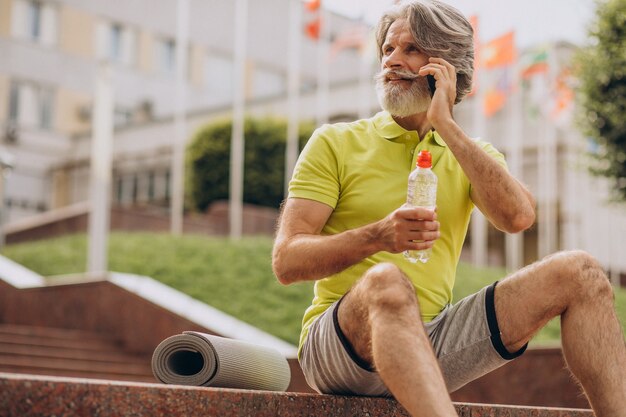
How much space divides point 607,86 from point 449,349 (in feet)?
36.8

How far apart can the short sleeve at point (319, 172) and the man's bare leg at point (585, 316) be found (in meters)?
0.77

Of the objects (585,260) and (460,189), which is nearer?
(585,260)

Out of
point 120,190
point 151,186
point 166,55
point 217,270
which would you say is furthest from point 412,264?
point 166,55

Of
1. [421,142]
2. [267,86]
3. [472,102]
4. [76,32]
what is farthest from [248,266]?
[267,86]

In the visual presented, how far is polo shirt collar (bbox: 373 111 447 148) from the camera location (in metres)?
3.82

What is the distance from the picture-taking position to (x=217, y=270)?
12594 mm

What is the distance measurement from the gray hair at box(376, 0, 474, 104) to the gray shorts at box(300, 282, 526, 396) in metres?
0.85

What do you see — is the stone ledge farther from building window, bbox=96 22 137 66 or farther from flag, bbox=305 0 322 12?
building window, bbox=96 22 137 66

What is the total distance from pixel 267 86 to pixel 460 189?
30543 mm

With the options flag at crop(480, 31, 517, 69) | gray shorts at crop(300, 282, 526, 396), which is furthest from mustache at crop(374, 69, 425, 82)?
flag at crop(480, 31, 517, 69)

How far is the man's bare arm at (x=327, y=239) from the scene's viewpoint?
3.20 metres

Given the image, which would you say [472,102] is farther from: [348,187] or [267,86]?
[348,187]

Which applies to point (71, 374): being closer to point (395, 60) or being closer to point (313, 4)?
point (395, 60)

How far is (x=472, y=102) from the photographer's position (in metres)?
22.9
